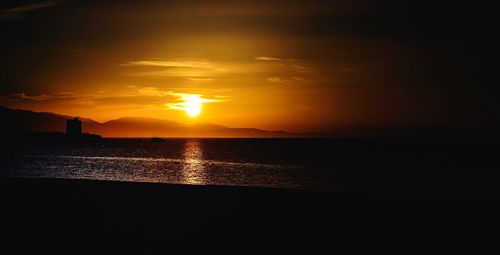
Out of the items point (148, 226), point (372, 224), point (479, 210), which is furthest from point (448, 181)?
point (148, 226)

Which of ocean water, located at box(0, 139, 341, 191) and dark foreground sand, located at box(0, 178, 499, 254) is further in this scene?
ocean water, located at box(0, 139, 341, 191)

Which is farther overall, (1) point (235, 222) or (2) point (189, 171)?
(2) point (189, 171)

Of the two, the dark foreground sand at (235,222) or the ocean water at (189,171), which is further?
the ocean water at (189,171)

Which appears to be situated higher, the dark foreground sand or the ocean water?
the dark foreground sand

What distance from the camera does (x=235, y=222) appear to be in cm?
1334

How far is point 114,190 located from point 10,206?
18.2ft

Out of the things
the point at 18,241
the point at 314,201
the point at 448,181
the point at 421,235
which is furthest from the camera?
the point at 448,181

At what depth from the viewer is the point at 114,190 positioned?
66.1ft

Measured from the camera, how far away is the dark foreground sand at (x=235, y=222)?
35.2 feet

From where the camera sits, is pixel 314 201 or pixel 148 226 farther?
pixel 314 201

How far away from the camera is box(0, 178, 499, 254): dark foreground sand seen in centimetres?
1072

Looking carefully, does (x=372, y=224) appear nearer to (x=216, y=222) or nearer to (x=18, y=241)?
(x=216, y=222)

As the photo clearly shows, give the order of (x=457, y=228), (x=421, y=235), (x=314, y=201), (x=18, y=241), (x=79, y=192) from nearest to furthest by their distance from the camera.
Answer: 1. (x=18, y=241)
2. (x=421, y=235)
3. (x=457, y=228)
4. (x=314, y=201)
5. (x=79, y=192)

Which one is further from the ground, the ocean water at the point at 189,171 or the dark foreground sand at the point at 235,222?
the dark foreground sand at the point at 235,222
